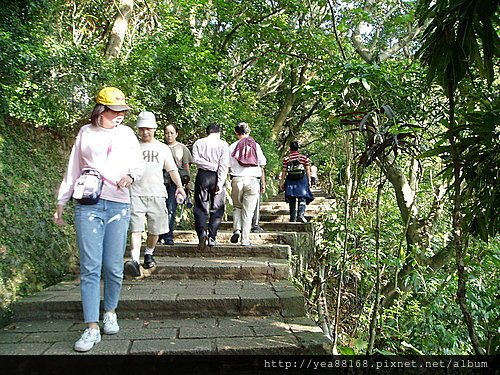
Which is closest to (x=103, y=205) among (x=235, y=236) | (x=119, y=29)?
(x=235, y=236)

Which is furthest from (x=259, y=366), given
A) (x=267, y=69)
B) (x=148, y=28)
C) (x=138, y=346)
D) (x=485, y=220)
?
(x=267, y=69)

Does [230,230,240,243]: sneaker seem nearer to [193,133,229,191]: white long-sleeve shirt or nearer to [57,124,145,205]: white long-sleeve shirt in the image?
[193,133,229,191]: white long-sleeve shirt

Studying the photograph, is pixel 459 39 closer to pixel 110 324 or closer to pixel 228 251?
pixel 110 324

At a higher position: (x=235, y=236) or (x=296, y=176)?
(x=296, y=176)

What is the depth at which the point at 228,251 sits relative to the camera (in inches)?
224

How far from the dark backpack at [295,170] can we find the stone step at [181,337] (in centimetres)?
439

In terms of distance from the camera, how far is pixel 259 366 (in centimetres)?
316

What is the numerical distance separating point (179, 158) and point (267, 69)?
1180 centimetres

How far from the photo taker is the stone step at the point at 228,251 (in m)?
5.55

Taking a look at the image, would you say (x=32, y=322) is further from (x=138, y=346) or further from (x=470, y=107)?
(x=470, y=107)

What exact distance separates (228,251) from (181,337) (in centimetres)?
235

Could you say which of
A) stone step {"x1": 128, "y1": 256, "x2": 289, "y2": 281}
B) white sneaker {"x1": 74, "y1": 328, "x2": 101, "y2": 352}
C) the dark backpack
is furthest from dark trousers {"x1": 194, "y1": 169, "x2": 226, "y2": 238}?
the dark backpack

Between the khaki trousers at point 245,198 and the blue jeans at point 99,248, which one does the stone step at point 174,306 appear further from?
the khaki trousers at point 245,198

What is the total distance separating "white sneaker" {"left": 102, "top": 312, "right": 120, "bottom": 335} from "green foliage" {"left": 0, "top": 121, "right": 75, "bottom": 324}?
3.76 feet
